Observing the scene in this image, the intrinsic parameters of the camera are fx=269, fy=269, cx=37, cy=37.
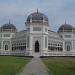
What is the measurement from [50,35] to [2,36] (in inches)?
837

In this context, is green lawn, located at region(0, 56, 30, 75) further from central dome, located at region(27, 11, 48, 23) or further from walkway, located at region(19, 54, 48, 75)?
central dome, located at region(27, 11, 48, 23)

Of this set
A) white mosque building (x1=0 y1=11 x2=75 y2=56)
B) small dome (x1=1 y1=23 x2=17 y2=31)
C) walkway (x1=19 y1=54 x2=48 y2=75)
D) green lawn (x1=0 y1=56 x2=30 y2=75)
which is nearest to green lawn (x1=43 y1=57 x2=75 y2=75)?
walkway (x1=19 y1=54 x2=48 y2=75)

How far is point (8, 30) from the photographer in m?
114

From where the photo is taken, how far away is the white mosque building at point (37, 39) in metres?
91.3

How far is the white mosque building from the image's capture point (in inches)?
3595

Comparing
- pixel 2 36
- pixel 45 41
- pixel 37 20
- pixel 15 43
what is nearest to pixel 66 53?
pixel 45 41

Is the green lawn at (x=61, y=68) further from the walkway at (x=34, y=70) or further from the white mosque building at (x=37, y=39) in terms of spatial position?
the white mosque building at (x=37, y=39)

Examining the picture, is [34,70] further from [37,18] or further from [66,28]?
[66,28]

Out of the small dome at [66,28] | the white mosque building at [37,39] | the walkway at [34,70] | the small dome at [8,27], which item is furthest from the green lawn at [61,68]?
the small dome at [66,28]

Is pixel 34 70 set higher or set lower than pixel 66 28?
lower

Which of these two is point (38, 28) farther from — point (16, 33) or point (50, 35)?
point (16, 33)

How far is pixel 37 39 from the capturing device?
305 ft

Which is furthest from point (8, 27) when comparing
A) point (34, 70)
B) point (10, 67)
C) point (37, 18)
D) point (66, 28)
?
point (34, 70)

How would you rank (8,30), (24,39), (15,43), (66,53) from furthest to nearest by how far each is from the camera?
(8,30), (15,43), (24,39), (66,53)
